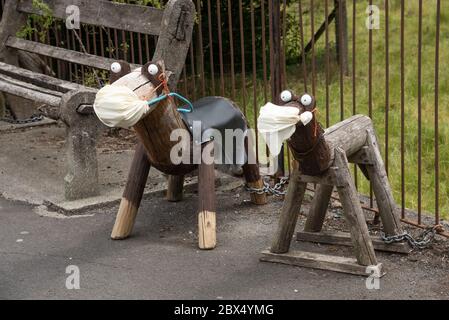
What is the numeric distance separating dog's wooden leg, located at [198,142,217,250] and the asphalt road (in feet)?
0.25

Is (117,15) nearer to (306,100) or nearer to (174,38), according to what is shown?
(174,38)

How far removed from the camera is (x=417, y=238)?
15.5 feet

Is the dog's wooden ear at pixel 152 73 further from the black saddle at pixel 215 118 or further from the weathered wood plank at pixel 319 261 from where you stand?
the weathered wood plank at pixel 319 261

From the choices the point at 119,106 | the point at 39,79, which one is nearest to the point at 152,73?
the point at 119,106

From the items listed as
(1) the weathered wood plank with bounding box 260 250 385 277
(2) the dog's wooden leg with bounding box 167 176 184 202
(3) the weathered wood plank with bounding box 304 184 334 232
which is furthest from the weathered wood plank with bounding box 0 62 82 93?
(1) the weathered wood plank with bounding box 260 250 385 277

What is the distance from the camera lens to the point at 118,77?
4520 mm

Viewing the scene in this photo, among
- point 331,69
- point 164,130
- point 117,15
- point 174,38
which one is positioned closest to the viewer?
point 164,130

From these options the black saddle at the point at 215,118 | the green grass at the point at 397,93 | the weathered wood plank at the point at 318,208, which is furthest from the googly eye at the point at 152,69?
the green grass at the point at 397,93

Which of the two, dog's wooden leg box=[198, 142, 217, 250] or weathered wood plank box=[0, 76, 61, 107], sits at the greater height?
weathered wood plank box=[0, 76, 61, 107]

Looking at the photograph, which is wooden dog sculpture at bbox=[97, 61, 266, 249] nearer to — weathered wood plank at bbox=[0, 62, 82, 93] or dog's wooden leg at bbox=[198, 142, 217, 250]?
dog's wooden leg at bbox=[198, 142, 217, 250]

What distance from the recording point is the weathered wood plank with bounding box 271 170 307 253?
434 cm

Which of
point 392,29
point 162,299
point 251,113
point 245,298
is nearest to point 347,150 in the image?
point 245,298

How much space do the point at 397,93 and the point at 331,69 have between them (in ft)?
3.99

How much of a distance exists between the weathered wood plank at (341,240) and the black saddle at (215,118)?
2.60 ft
